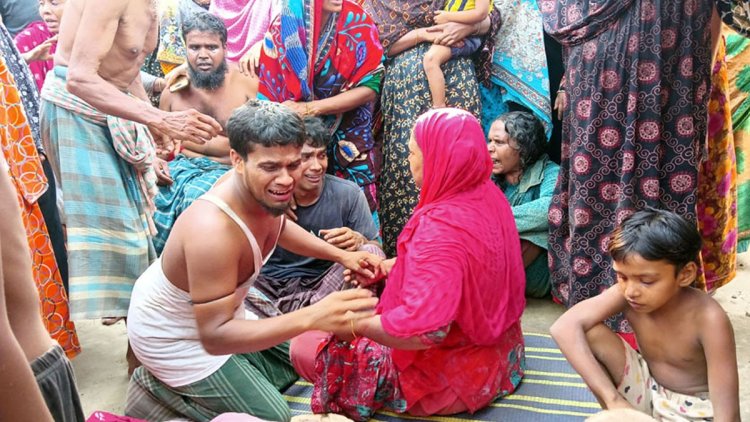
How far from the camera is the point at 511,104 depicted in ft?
14.1

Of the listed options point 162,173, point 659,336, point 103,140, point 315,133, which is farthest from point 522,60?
point 103,140

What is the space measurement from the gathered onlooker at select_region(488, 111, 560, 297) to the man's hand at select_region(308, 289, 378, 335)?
182cm

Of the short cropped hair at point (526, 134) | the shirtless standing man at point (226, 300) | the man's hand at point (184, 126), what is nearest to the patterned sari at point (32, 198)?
the man's hand at point (184, 126)

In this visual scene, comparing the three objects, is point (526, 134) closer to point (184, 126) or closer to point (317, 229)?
point (317, 229)

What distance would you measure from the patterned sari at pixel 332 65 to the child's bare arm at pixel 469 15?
1.55 ft

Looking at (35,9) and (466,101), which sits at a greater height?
(35,9)

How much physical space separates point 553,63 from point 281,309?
7.82ft

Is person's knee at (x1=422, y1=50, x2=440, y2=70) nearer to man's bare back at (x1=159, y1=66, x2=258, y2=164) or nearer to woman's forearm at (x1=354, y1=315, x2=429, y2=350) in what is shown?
man's bare back at (x1=159, y1=66, x2=258, y2=164)

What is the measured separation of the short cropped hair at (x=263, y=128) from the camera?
217 cm

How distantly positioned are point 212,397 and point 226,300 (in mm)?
482

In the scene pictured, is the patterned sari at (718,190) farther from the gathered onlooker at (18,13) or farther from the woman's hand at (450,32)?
the gathered onlooker at (18,13)

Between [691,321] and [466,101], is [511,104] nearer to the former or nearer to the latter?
[466,101]

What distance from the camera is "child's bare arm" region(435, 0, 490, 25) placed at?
3.81 metres

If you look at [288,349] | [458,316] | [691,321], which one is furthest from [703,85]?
[288,349]
